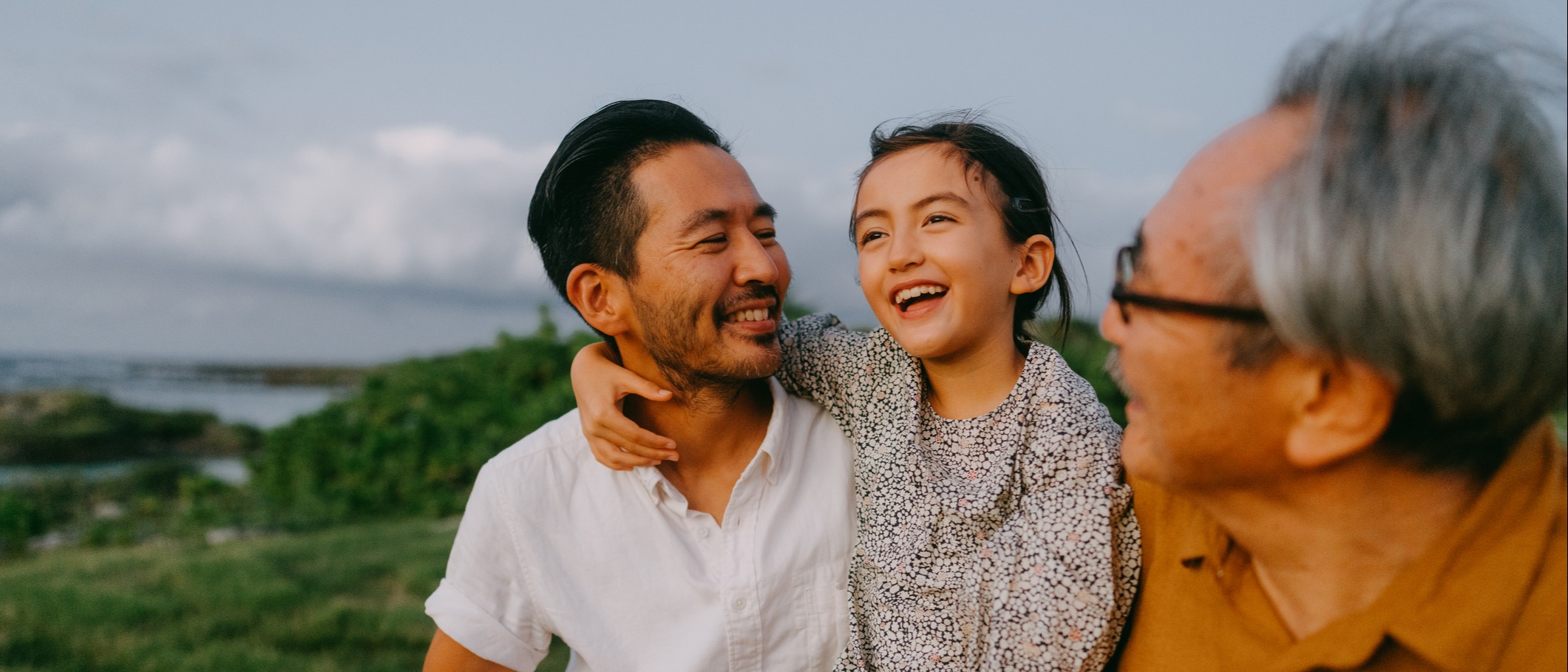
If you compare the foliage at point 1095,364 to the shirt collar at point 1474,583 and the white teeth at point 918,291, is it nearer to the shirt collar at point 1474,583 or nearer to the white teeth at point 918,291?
the white teeth at point 918,291

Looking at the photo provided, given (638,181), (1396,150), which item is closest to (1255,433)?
(1396,150)

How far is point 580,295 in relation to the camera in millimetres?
2773

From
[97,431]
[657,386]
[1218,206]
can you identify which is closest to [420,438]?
[657,386]

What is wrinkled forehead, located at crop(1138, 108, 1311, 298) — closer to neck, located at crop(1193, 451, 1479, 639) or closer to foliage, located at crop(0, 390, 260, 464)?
neck, located at crop(1193, 451, 1479, 639)

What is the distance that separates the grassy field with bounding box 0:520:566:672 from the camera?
4.42 metres

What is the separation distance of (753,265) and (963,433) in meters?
0.73

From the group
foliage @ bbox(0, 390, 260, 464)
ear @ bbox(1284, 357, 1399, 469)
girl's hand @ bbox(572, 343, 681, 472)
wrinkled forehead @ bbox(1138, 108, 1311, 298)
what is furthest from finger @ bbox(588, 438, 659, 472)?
foliage @ bbox(0, 390, 260, 464)

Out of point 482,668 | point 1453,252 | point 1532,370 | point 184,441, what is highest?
point 1453,252

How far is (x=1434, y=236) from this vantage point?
1.17m

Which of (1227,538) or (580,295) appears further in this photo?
(580,295)

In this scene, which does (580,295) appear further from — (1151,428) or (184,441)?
(184,441)

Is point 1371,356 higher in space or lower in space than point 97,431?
higher

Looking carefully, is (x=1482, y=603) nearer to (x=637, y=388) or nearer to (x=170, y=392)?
(x=637, y=388)

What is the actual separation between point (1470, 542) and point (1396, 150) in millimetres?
609
